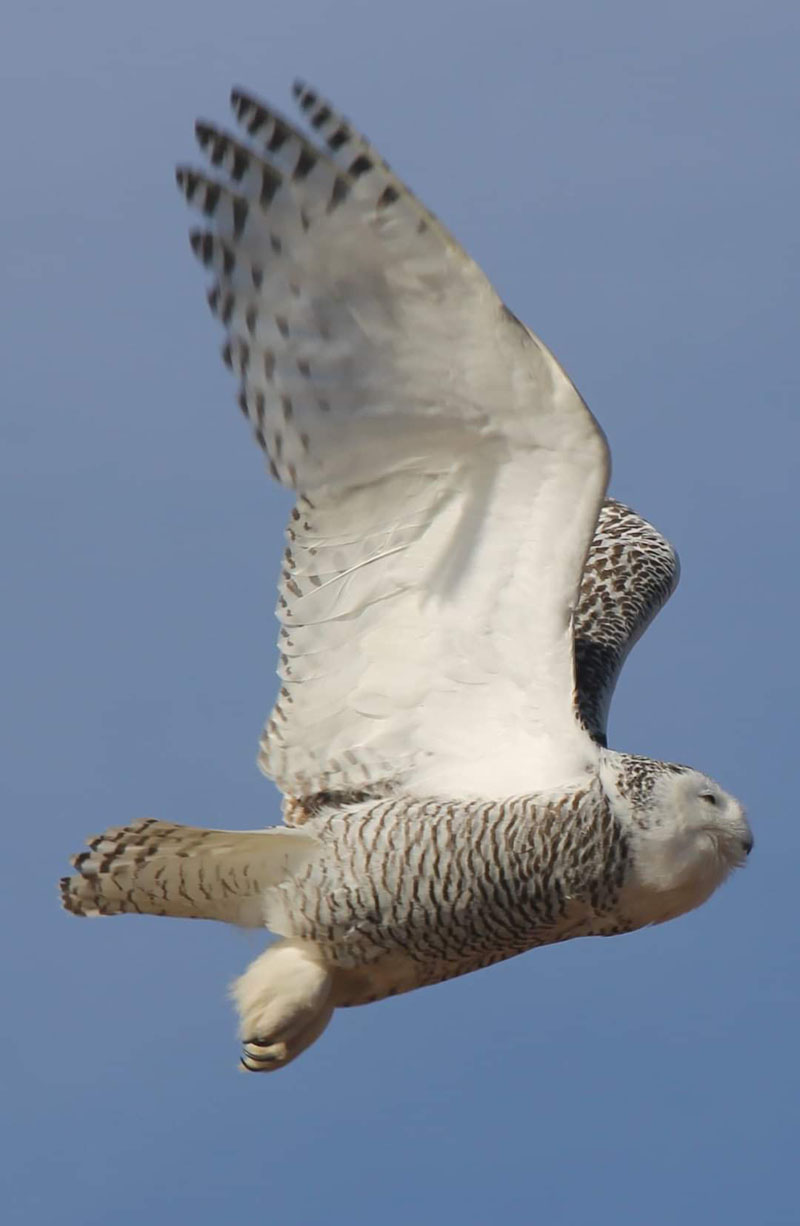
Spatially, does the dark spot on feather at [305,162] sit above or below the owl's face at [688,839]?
above

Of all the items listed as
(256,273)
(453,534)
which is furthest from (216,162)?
(453,534)

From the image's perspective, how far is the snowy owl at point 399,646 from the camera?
22.4 feet

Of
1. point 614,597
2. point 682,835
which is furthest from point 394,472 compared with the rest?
point 614,597

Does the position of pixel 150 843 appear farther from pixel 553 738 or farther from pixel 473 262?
pixel 473 262

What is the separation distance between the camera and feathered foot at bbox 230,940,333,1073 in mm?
7422

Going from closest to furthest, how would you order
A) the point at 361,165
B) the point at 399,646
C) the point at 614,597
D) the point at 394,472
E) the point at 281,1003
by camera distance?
the point at 361,165 → the point at 394,472 → the point at 281,1003 → the point at 399,646 → the point at 614,597

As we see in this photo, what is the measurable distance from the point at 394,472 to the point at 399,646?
63cm

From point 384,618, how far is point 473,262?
1305 mm

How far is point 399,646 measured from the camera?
7551 mm

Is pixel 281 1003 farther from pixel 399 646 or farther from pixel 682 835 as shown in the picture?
pixel 682 835

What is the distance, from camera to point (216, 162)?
679 cm

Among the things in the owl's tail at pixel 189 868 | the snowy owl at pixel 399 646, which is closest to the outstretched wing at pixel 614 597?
the snowy owl at pixel 399 646

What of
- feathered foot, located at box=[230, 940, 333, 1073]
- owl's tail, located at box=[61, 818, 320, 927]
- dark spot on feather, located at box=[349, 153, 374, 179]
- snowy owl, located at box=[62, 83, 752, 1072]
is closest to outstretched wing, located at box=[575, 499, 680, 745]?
snowy owl, located at box=[62, 83, 752, 1072]

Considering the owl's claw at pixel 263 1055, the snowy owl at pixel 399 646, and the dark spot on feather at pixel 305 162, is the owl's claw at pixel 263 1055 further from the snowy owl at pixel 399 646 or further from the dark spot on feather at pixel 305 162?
the dark spot on feather at pixel 305 162
